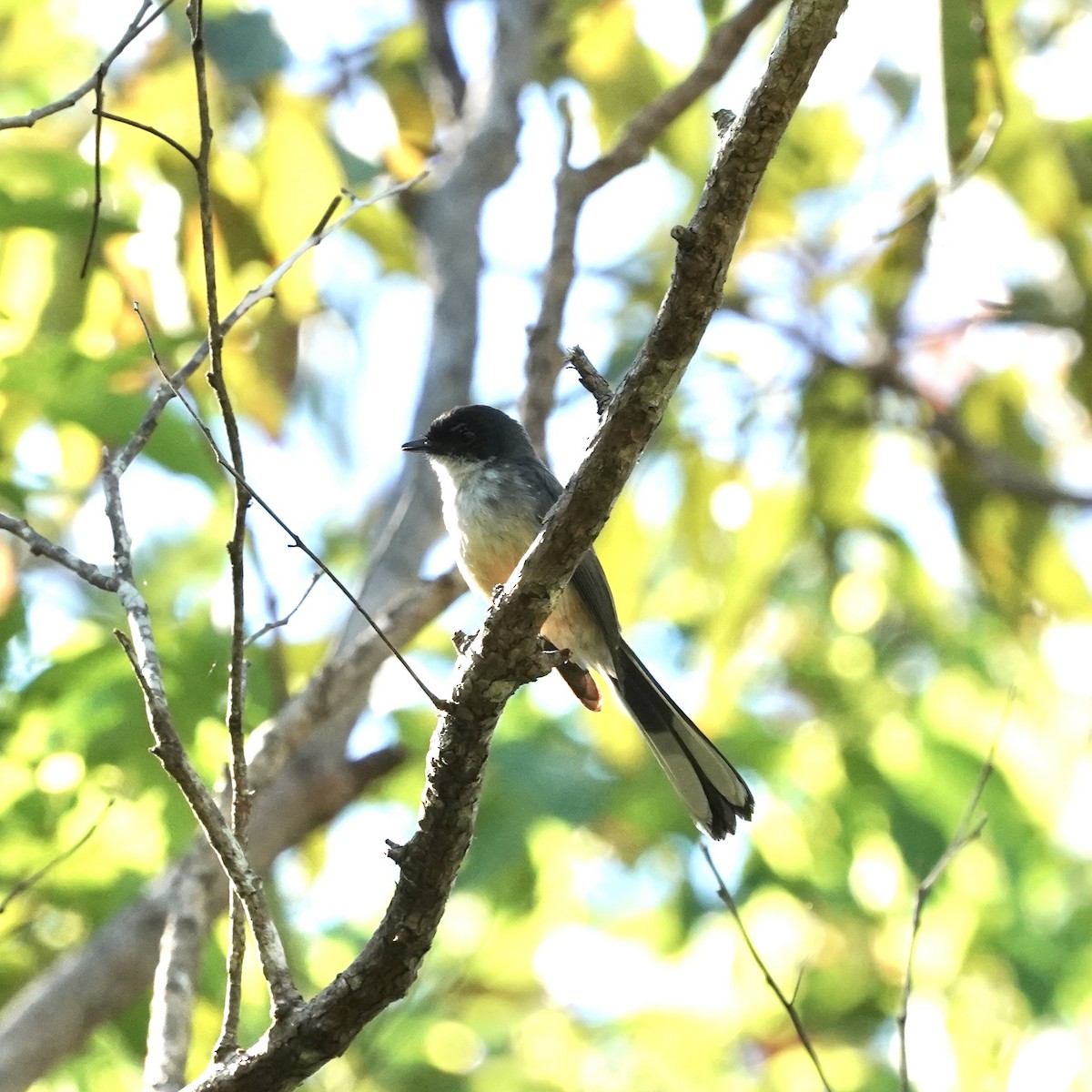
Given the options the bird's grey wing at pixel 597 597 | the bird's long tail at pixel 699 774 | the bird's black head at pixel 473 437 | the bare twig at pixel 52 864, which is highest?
the bird's black head at pixel 473 437

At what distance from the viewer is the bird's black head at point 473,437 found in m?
5.42

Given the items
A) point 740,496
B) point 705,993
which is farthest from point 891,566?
point 705,993

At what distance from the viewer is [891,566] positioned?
7598mm

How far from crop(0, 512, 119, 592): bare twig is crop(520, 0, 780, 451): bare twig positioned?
9.15ft

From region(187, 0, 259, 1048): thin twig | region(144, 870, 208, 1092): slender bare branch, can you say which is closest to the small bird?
region(144, 870, 208, 1092): slender bare branch

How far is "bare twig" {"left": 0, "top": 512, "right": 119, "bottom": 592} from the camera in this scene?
2891 millimetres

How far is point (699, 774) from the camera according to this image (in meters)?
4.28

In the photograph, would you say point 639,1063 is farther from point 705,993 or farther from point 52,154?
point 52,154

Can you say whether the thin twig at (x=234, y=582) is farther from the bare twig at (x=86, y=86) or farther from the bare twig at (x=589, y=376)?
the bare twig at (x=589, y=376)

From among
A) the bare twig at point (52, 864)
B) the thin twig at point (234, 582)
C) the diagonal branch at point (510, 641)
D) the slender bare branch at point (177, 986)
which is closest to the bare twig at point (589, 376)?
the diagonal branch at point (510, 641)

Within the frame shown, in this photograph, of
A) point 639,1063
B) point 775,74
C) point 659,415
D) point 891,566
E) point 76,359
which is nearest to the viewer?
point 775,74

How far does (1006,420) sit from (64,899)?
4891mm

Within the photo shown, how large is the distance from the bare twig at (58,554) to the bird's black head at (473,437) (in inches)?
100

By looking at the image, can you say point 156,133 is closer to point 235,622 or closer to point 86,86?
point 86,86
